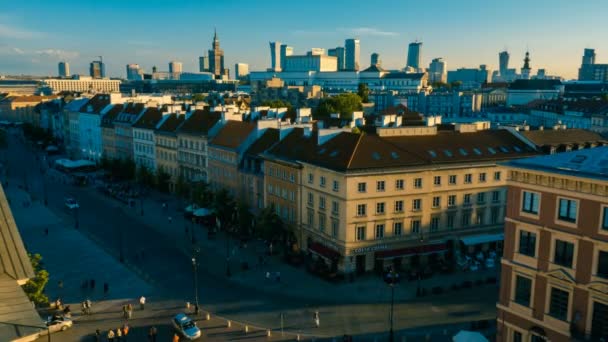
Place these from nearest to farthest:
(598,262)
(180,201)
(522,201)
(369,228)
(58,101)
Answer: (598,262) → (522,201) → (369,228) → (180,201) → (58,101)

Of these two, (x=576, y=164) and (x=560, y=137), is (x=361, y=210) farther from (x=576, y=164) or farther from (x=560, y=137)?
(x=560, y=137)

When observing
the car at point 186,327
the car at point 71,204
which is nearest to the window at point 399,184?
the car at point 186,327

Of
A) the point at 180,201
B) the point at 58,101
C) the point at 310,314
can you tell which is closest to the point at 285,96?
the point at 58,101

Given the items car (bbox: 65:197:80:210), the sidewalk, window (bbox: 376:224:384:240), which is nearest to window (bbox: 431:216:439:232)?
the sidewalk

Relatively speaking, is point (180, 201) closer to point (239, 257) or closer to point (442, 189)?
point (239, 257)

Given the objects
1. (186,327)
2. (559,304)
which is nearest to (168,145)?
(186,327)

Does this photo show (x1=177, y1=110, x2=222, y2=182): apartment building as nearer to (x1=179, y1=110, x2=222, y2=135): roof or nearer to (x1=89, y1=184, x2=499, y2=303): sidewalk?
(x1=179, y1=110, x2=222, y2=135): roof

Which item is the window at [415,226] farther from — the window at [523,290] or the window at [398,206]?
the window at [523,290]
